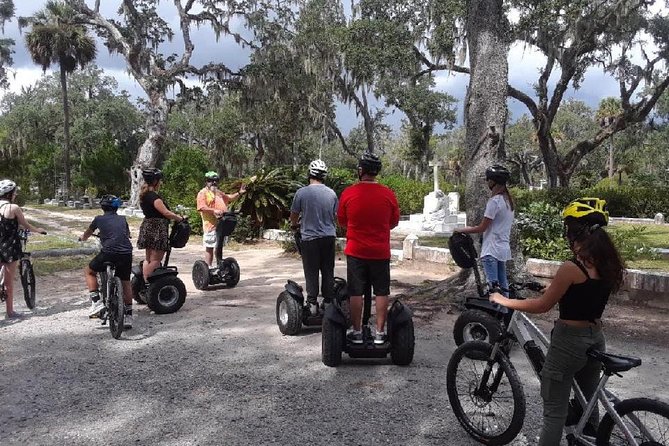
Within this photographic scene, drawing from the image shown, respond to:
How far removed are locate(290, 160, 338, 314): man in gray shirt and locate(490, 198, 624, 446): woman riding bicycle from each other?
2.80 m

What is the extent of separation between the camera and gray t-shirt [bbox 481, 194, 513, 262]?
224 inches

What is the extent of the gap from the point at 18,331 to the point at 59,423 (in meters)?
3.04

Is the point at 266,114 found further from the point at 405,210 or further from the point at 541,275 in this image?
the point at 541,275

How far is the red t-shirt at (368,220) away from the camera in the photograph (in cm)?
490

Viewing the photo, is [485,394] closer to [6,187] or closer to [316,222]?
[316,222]

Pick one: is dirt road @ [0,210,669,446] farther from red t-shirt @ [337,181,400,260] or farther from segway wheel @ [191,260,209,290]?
segway wheel @ [191,260,209,290]

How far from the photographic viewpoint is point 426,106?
40.1 m

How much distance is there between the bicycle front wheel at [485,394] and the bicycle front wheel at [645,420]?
66 centimetres

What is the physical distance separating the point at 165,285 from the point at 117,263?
1.02 m

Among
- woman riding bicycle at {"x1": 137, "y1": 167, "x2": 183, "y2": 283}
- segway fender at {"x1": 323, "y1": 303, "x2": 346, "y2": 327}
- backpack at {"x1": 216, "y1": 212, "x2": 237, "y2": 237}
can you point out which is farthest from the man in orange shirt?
segway fender at {"x1": 323, "y1": 303, "x2": 346, "y2": 327}

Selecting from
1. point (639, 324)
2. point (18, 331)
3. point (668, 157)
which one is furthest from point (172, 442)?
point (668, 157)

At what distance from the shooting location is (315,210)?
5672mm

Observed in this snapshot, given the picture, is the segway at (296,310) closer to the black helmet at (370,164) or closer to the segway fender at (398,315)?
the segway fender at (398,315)

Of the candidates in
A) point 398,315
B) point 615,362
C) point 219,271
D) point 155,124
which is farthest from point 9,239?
point 155,124
